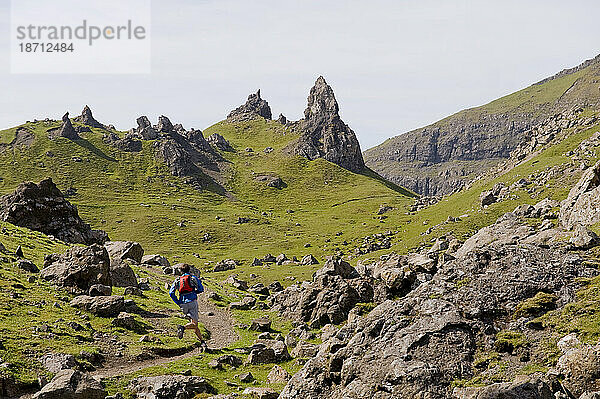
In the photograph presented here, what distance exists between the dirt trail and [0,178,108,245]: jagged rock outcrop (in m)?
31.7

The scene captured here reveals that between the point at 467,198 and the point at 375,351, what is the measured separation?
144919 millimetres

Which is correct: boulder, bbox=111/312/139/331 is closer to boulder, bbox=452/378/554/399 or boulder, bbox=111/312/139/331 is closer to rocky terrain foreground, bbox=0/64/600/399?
rocky terrain foreground, bbox=0/64/600/399

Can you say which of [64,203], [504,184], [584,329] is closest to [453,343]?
[584,329]

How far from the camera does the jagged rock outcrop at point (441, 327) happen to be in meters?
15.2

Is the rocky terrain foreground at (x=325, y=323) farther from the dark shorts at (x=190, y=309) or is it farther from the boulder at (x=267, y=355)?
the dark shorts at (x=190, y=309)

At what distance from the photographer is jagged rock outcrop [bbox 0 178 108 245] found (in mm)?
72062

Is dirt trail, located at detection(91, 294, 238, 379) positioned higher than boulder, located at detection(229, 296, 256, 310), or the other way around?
dirt trail, located at detection(91, 294, 238, 379)

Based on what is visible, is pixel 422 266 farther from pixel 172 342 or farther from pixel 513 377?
pixel 172 342

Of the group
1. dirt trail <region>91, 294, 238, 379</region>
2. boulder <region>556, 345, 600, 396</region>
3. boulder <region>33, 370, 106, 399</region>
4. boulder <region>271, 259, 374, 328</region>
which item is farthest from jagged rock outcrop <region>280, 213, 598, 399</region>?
boulder <region>271, 259, 374, 328</region>

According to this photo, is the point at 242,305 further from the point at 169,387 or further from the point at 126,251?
the point at 169,387

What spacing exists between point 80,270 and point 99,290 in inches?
138

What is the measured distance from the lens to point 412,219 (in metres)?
160

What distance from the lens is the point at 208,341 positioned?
3756cm

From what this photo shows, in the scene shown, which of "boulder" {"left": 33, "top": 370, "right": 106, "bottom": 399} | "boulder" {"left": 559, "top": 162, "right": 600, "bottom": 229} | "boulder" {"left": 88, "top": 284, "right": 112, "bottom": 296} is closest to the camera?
"boulder" {"left": 33, "top": 370, "right": 106, "bottom": 399}
